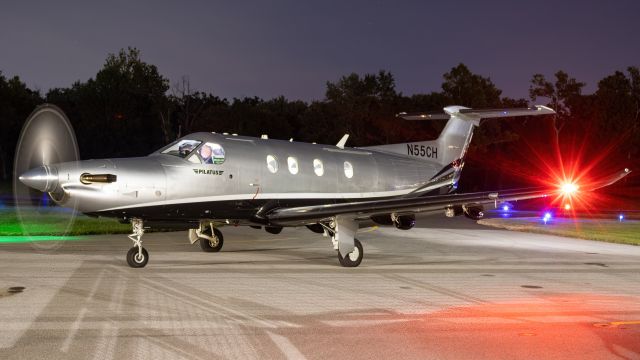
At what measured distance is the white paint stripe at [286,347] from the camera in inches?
319

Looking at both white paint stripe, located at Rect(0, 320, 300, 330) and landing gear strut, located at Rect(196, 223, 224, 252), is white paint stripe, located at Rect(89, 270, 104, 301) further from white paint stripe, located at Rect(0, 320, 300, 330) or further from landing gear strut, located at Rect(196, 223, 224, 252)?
landing gear strut, located at Rect(196, 223, 224, 252)

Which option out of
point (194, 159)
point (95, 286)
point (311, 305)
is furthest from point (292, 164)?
point (311, 305)

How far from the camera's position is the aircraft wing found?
17.5 meters

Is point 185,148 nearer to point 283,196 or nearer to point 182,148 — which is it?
point 182,148

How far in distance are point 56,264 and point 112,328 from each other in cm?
743

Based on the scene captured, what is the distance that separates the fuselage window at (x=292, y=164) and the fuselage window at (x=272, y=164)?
437 mm

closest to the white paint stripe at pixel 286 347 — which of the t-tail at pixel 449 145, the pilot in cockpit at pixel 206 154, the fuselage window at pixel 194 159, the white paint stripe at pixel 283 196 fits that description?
the white paint stripe at pixel 283 196

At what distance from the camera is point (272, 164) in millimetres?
18516

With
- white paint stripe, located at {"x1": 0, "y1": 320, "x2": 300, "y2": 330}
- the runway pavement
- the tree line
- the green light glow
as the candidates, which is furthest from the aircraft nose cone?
the tree line

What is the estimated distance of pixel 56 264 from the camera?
16203mm

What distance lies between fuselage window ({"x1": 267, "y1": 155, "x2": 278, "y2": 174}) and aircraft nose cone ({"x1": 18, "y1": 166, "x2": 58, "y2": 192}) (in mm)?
5292

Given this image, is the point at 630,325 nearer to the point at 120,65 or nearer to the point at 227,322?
the point at 227,322

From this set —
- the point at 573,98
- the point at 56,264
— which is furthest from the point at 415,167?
the point at 573,98

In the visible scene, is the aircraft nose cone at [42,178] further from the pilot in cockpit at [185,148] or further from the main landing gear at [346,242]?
the main landing gear at [346,242]
